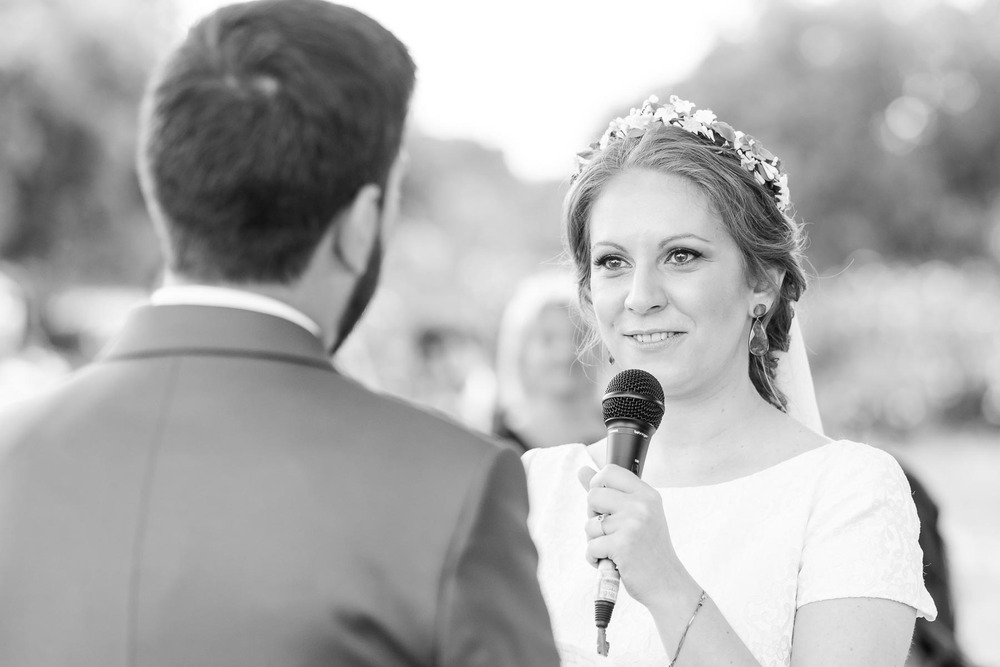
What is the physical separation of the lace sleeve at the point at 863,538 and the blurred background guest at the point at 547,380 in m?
3.17

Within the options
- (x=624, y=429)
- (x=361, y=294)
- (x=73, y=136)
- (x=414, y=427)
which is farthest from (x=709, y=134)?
(x=73, y=136)

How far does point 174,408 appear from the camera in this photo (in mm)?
1604

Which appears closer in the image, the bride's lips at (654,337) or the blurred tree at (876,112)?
the bride's lips at (654,337)

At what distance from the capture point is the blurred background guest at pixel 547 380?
609 centimetres

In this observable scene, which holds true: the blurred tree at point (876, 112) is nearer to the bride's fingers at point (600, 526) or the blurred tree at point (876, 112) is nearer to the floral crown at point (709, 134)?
the floral crown at point (709, 134)

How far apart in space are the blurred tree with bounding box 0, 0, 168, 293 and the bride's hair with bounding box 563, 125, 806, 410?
2524cm

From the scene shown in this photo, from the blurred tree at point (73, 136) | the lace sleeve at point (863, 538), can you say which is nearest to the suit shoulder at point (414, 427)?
the lace sleeve at point (863, 538)

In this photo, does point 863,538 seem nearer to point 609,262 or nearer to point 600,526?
point 600,526

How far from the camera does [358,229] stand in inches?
65.5

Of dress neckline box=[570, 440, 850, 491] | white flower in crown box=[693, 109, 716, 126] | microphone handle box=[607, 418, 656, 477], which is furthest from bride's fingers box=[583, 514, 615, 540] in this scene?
white flower in crown box=[693, 109, 716, 126]

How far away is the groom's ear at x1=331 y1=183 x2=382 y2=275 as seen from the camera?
165cm

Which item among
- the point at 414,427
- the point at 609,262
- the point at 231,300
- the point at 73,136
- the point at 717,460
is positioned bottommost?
the point at 414,427

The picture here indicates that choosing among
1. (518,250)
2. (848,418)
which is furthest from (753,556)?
(518,250)

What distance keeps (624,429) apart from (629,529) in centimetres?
27
